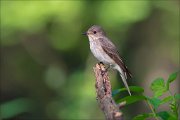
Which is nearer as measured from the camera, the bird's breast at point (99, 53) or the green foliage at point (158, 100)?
the green foliage at point (158, 100)

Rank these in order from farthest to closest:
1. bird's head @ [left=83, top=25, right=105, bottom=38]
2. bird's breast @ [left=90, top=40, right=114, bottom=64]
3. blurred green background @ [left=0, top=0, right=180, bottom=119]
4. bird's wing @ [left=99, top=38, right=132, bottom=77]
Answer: blurred green background @ [left=0, top=0, right=180, bottom=119], bird's head @ [left=83, top=25, right=105, bottom=38], bird's wing @ [left=99, top=38, right=132, bottom=77], bird's breast @ [left=90, top=40, right=114, bottom=64]

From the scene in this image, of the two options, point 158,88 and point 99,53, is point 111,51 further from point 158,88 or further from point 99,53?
point 158,88

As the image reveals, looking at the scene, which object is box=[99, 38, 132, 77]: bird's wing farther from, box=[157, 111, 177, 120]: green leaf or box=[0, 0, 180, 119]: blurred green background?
box=[0, 0, 180, 119]: blurred green background

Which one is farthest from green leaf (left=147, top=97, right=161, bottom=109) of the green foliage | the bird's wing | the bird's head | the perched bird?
the bird's head

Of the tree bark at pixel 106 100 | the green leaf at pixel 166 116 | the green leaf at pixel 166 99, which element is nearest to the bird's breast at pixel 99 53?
the tree bark at pixel 106 100

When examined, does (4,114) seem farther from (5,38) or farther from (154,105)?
(5,38)

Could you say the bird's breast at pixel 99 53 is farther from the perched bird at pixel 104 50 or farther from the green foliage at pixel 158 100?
the green foliage at pixel 158 100

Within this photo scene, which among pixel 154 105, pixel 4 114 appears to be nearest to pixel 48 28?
pixel 4 114

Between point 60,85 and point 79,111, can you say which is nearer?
point 79,111

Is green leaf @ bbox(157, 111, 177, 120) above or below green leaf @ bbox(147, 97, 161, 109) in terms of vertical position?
below
